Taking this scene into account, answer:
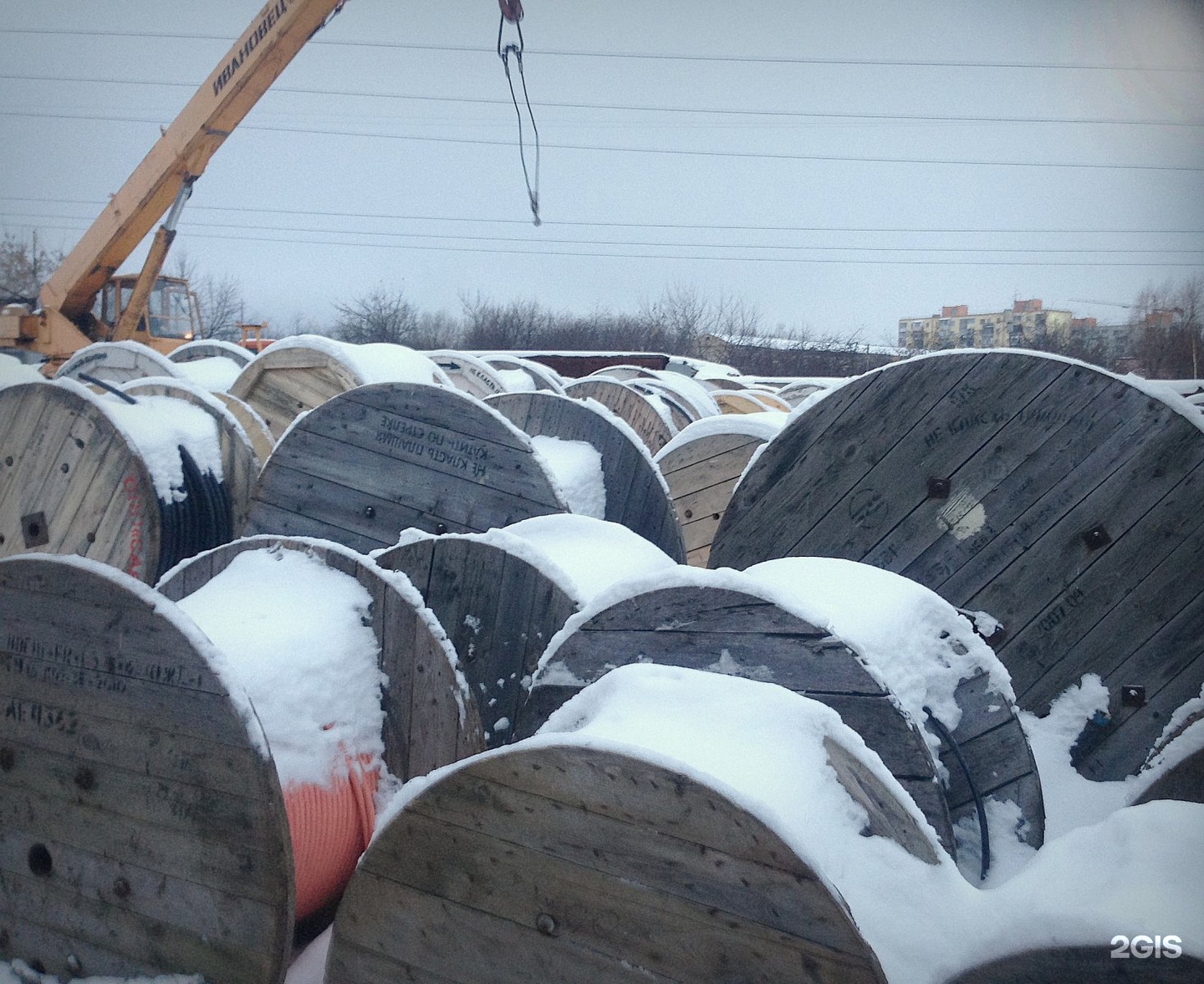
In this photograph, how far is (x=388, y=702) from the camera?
9.70 ft

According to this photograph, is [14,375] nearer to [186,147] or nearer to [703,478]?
[703,478]

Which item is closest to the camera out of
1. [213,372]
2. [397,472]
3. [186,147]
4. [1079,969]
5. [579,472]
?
[1079,969]

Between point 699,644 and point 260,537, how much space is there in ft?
5.26

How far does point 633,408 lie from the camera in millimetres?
9102

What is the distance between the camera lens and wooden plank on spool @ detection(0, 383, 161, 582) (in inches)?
176

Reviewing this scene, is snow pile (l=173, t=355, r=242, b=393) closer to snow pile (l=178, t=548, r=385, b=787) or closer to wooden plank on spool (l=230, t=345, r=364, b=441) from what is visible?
wooden plank on spool (l=230, t=345, r=364, b=441)

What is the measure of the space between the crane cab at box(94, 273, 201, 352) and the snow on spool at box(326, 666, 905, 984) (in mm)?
13971

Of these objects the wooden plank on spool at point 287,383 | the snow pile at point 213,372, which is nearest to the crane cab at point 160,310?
the snow pile at point 213,372

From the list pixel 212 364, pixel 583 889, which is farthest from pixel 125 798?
pixel 212 364

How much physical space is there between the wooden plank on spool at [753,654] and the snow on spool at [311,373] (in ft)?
13.1

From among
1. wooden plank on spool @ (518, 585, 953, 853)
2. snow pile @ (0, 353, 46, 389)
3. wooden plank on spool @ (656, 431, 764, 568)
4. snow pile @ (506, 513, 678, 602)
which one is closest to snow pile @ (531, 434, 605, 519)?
snow pile @ (506, 513, 678, 602)

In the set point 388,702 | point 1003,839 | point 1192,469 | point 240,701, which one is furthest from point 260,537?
point 1192,469

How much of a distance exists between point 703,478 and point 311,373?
2839 millimetres

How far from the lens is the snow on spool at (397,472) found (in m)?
4.52
